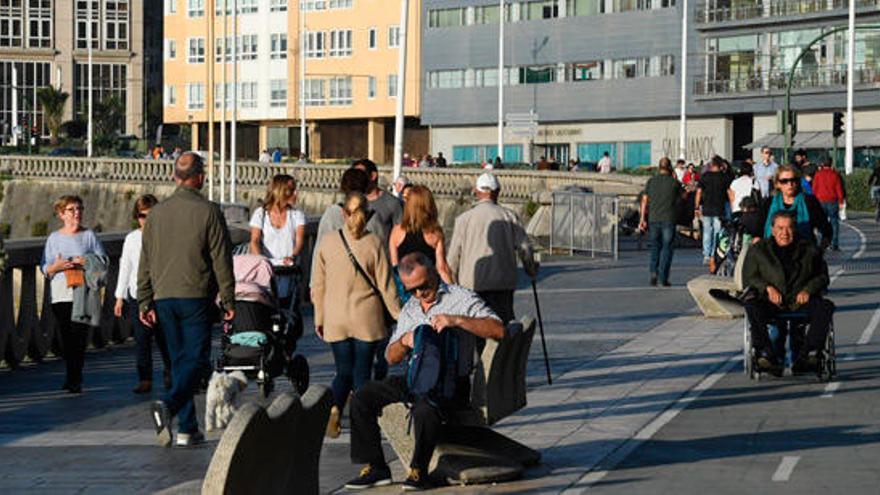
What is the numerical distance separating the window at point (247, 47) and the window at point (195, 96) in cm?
295

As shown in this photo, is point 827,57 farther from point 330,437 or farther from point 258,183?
point 330,437

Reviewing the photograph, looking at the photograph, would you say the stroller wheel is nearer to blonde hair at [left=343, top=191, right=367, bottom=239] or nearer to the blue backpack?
blonde hair at [left=343, top=191, right=367, bottom=239]

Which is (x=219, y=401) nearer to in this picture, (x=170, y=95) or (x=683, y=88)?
(x=683, y=88)

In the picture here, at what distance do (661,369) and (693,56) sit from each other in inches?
3033

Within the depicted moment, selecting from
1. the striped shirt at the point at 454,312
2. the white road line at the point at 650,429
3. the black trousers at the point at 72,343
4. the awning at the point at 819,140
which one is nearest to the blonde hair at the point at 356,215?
the striped shirt at the point at 454,312

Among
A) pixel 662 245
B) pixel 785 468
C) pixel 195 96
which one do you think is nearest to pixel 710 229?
pixel 662 245

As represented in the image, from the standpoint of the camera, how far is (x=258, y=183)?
8825 cm

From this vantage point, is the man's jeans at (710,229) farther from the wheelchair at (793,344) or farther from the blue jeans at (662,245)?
the wheelchair at (793,344)

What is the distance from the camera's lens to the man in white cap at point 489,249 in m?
16.2

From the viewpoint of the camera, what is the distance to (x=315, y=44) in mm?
120500

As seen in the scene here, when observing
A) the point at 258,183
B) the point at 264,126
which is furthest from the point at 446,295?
the point at 264,126

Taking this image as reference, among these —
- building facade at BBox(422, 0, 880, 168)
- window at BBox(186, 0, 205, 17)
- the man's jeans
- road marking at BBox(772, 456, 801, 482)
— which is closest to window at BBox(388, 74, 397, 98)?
building facade at BBox(422, 0, 880, 168)

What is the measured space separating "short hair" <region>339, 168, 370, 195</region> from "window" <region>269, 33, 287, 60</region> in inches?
4106

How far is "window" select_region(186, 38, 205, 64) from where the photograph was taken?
124 metres
